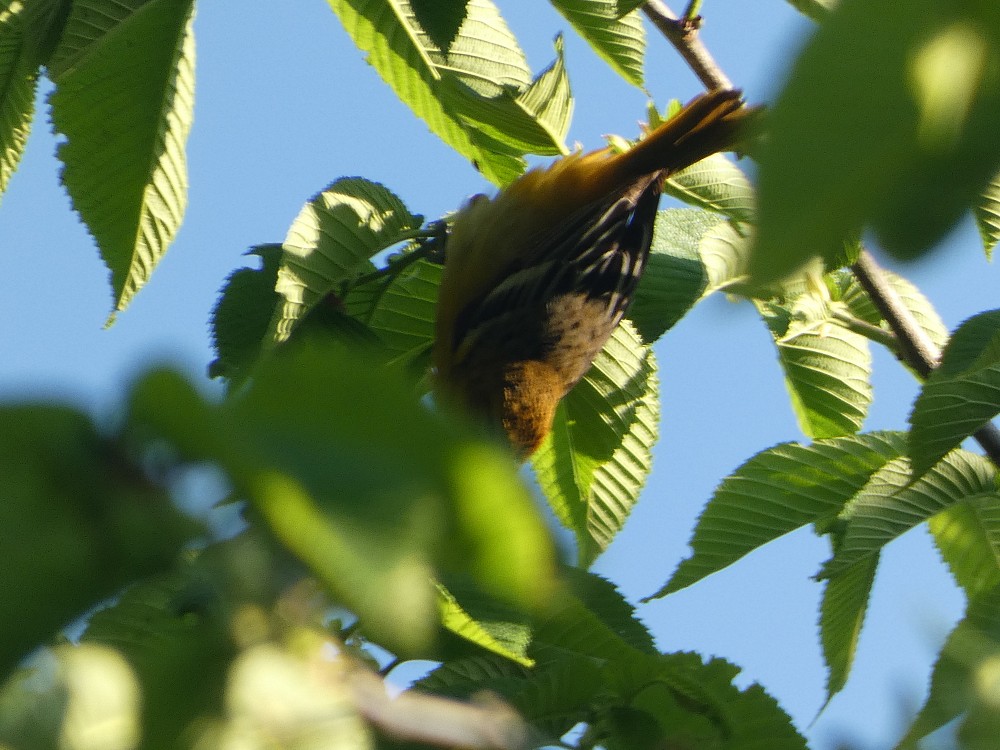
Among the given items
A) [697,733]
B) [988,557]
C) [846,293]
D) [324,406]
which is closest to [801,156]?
[324,406]

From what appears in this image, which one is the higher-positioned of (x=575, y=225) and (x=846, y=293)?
(x=575, y=225)

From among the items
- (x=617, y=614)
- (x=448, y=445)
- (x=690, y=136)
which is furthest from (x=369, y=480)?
(x=690, y=136)

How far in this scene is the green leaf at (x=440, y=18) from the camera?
5.91 ft

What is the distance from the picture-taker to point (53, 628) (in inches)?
17.1

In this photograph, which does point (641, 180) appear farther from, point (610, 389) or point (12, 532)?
point (12, 532)

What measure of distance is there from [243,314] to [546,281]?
7.00ft

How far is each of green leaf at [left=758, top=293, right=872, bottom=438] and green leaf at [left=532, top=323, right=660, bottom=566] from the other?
0.39m

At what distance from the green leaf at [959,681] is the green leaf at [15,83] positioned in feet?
6.63

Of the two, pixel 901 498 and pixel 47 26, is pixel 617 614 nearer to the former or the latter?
pixel 901 498

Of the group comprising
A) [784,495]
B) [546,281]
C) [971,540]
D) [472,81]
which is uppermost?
[472,81]

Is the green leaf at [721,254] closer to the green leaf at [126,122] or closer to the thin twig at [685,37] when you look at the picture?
the thin twig at [685,37]

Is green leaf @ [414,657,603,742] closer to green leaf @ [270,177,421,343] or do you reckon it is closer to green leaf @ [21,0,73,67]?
green leaf @ [270,177,421,343]

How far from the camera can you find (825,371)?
2.98m

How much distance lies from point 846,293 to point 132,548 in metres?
2.89
